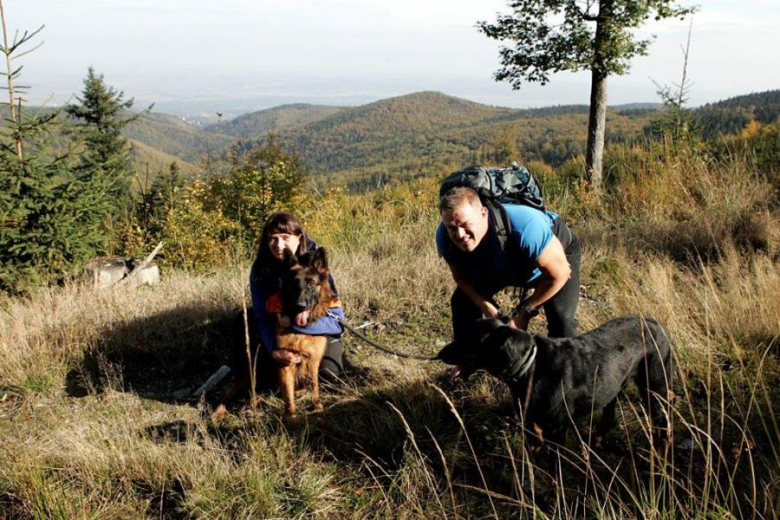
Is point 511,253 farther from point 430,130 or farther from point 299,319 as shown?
point 430,130

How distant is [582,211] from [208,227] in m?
11.8

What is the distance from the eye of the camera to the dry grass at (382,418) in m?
2.42

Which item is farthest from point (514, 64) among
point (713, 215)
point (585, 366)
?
point (585, 366)

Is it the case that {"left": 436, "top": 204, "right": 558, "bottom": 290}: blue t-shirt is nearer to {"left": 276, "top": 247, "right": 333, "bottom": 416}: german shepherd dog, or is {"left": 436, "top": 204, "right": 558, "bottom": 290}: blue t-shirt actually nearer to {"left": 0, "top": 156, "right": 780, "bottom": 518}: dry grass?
{"left": 0, "top": 156, "right": 780, "bottom": 518}: dry grass

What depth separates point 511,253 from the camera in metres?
2.96

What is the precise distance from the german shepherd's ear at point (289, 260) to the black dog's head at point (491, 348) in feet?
4.61

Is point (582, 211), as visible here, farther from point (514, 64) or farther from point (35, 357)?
point (35, 357)

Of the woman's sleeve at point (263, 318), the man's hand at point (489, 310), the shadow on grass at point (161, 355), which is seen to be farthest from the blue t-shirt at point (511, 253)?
the shadow on grass at point (161, 355)

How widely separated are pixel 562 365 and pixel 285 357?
1.89 meters

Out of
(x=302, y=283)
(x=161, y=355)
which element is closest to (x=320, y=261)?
(x=302, y=283)

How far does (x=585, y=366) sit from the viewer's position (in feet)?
8.37

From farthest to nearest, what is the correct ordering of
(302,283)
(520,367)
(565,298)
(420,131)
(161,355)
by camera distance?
(420,131) < (161,355) < (302,283) < (565,298) < (520,367)

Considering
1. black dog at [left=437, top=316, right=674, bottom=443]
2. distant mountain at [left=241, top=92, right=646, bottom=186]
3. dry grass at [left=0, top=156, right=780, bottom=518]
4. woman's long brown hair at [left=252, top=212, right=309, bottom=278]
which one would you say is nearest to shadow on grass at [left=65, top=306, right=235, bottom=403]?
dry grass at [left=0, top=156, right=780, bottom=518]

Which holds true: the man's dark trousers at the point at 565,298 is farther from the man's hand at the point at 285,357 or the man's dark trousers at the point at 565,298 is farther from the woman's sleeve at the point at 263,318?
the woman's sleeve at the point at 263,318
